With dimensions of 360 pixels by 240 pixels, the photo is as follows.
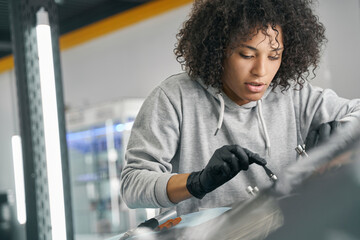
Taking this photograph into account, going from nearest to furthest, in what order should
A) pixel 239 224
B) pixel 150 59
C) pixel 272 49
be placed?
pixel 239 224 → pixel 272 49 → pixel 150 59

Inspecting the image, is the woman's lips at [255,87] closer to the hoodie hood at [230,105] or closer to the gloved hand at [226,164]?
the hoodie hood at [230,105]

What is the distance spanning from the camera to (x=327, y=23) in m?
5.01

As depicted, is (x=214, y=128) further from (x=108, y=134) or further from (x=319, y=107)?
(x=108, y=134)

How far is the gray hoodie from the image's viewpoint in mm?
1205

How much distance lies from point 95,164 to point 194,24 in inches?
226

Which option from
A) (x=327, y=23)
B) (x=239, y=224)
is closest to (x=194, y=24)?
(x=239, y=224)

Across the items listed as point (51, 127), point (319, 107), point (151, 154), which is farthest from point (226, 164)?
point (51, 127)

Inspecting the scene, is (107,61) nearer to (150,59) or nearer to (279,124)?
(150,59)

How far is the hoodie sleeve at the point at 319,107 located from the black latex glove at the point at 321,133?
109mm

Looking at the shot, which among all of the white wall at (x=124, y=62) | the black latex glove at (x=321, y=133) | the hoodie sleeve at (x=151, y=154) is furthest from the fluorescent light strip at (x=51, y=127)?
the white wall at (x=124, y=62)

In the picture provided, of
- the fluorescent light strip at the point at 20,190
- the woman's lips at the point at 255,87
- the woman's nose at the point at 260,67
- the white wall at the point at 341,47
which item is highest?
the white wall at the point at 341,47

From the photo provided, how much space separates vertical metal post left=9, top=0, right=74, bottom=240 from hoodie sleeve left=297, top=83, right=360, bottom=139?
2.31 feet

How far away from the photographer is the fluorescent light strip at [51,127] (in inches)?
55.5

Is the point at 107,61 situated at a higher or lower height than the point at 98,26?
lower
